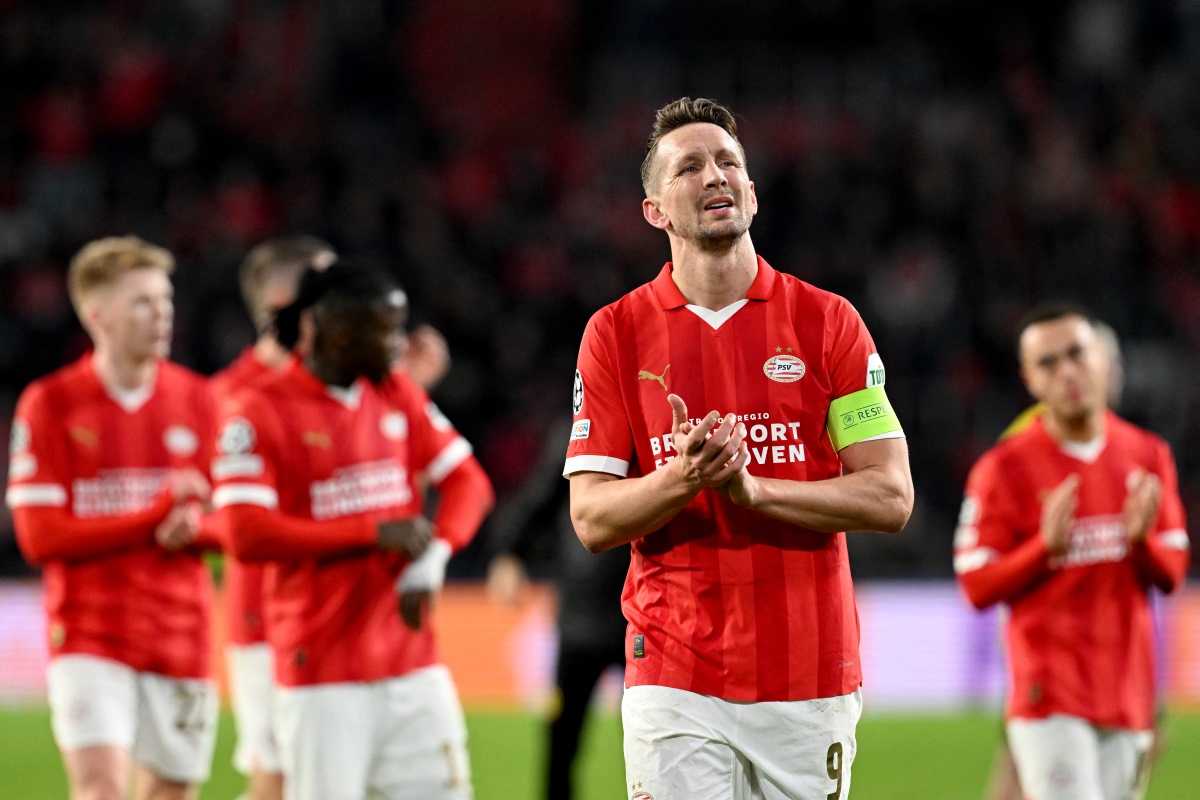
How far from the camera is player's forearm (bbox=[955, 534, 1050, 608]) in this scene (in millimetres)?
5945

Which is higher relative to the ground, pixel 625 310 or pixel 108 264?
pixel 108 264

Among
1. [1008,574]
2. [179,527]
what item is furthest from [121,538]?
[1008,574]

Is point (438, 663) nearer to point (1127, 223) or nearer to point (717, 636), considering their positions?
point (717, 636)

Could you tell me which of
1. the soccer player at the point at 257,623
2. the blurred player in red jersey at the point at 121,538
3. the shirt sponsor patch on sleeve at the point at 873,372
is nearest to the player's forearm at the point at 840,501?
the shirt sponsor patch on sleeve at the point at 873,372

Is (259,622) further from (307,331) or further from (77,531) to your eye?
(307,331)

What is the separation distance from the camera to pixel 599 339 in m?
4.23

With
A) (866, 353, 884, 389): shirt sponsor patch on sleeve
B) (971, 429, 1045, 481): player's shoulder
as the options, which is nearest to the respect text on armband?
(866, 353, 884, 389): shirt sponsor patch on sleeve

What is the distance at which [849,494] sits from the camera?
3906 millimetres

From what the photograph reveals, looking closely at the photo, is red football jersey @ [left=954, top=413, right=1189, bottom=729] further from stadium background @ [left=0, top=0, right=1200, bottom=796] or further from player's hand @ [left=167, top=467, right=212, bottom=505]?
stadium background @ [left=0, top=0, right=1200, bottom=796]

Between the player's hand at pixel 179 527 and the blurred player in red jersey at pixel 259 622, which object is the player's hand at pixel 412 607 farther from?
the blurred player in red jersey at pixel 259 622

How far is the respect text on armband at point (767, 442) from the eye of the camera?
4.06 metres

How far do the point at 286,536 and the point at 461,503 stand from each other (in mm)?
832

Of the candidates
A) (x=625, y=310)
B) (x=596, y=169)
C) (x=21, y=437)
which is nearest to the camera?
(x=625, y=310)

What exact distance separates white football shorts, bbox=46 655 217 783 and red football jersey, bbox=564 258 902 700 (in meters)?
2.79
